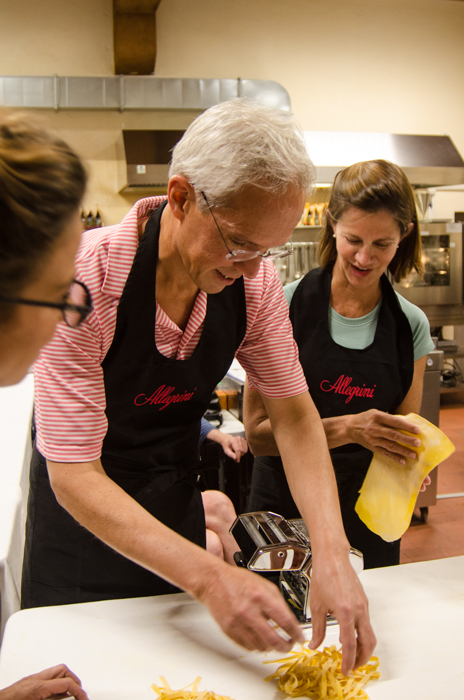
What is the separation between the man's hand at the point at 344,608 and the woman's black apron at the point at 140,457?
15.0 inches

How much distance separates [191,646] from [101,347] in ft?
1.81

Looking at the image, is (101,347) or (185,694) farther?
(101,347)

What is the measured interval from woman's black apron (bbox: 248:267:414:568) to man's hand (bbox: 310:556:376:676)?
54cm

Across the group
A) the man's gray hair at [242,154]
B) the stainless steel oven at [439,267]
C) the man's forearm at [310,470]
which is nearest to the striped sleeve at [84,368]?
the man's gray hair at [242,154]

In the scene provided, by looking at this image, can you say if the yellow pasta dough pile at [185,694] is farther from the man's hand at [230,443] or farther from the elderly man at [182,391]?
the man's hand at [230,443]

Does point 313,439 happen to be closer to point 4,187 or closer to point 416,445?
point 416,445

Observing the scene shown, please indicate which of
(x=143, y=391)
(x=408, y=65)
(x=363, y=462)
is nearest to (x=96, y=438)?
(x=143, y=391)

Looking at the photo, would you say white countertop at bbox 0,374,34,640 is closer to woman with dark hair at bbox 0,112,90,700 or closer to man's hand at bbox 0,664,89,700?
woman with dark hair at bbox 0,112,90,700

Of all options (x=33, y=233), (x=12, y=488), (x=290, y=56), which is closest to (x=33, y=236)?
(x=33, y=233)

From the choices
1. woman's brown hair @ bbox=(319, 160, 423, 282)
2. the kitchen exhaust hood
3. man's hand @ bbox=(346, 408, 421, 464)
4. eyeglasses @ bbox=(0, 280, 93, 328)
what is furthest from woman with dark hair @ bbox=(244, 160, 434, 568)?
the kitchen exhaust hood

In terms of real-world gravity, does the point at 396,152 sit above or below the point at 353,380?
above

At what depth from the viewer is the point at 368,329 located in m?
1.58

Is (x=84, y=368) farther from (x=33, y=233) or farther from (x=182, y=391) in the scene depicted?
(x=33, y=233)

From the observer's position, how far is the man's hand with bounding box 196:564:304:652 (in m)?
0.80
